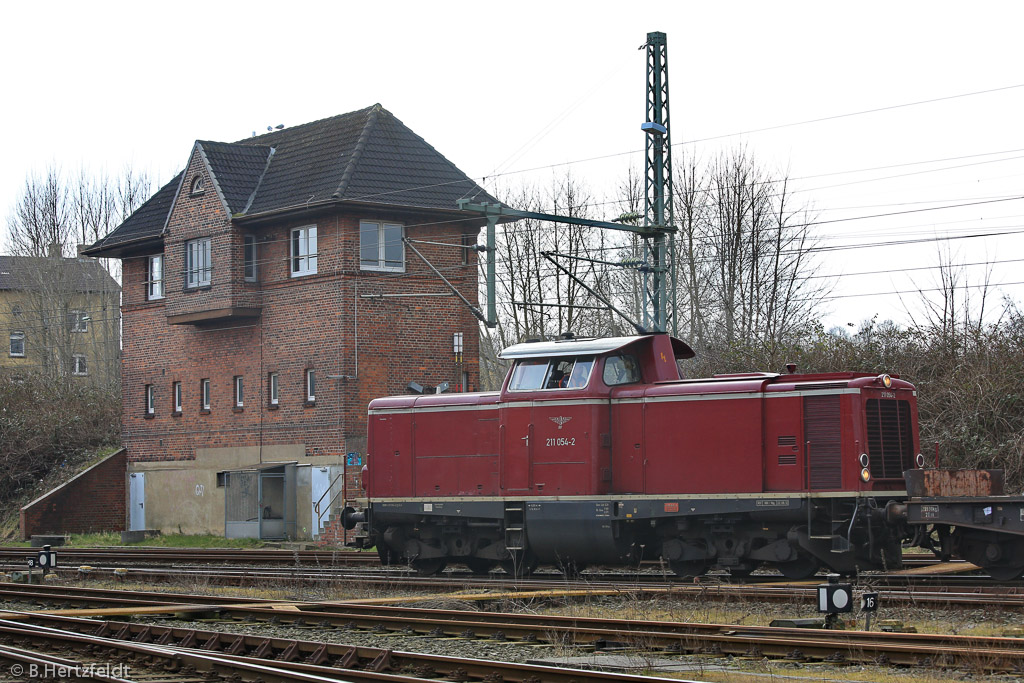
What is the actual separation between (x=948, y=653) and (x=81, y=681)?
7.14m

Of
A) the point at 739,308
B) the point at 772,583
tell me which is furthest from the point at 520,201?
the point at 772,583

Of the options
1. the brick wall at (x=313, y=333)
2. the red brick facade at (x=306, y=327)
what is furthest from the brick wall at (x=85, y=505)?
the brick wall at (x=313, y=333)

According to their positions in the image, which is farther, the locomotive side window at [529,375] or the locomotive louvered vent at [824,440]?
the locomotive side window at [529,375]

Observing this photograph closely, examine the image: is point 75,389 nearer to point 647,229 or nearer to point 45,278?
point 45,278

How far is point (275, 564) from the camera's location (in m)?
24.7

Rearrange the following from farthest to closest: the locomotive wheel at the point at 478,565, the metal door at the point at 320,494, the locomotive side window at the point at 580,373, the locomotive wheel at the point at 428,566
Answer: the metal door at the point at 320,494
the locomotive wheel at the point at 428,566
the locomotive wheel at the point at 478,565
the locomotive side window at the point at 580,373

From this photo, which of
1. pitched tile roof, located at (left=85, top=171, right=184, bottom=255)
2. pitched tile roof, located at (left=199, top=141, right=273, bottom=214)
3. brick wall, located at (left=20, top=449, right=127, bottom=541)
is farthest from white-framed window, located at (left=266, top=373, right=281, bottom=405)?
brick wall, located at (left=20, top=449, right=127, bottom=541)

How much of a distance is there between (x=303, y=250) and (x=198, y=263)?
4132mm

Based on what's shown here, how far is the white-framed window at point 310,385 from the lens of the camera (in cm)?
3366

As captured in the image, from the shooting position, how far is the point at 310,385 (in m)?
33.8

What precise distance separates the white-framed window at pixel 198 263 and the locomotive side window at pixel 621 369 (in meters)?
20.2

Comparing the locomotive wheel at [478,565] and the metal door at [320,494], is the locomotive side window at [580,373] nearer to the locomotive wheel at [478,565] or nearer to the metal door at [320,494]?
the locomotive wheel at [478,565]

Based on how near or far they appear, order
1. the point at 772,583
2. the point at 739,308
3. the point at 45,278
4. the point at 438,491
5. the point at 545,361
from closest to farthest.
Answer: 1. the point at 772,583
2. the point at 545,361
3. the point at 438,491
4. the point at 739,308
5. the point at 45,278

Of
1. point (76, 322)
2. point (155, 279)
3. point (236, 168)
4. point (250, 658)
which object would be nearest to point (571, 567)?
point (250, 658)
